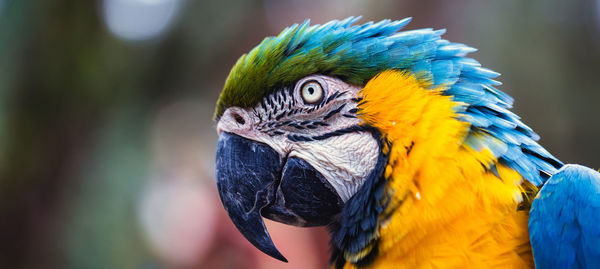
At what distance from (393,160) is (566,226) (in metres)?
0.41

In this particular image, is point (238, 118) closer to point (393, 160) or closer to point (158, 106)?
point (393, 160)

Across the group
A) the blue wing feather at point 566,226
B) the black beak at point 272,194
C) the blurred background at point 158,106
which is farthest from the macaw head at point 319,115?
the blurred background at point 158,106

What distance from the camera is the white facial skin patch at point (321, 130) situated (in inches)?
48.3

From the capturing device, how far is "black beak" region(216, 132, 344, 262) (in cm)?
126

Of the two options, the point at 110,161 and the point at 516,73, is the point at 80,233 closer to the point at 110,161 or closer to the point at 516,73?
the point at 110,161

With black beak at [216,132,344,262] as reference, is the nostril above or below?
above

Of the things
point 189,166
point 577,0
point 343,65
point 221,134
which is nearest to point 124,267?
point 189,166

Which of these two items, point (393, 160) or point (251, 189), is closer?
point (393, 160)

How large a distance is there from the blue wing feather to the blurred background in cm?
315

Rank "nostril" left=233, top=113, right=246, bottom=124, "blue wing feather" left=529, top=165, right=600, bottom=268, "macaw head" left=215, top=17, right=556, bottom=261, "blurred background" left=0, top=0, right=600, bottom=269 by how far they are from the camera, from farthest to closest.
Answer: "blurred background" left=0, top=0, right=600, bottom=269 < "nostril" left=233, top=113, right=246, bottom=124 < "macaw head" left=215, top=17, right=556, bottom=261 < "blue wing feather" left=529, top=165, right=600, bottom=268

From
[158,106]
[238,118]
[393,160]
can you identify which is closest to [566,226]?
[393,160]

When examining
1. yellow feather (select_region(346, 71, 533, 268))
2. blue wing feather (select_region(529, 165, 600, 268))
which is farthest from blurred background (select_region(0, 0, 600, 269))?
blue wing feather (select_region(529, 165, 600, 268))

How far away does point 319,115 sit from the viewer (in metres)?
1.30

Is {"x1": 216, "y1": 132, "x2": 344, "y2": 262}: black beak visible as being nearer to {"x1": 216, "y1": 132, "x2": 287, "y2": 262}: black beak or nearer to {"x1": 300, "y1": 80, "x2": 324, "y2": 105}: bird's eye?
{"x1": 216, "y1": 132, "x2": 287, "y2": 262}: black beak
